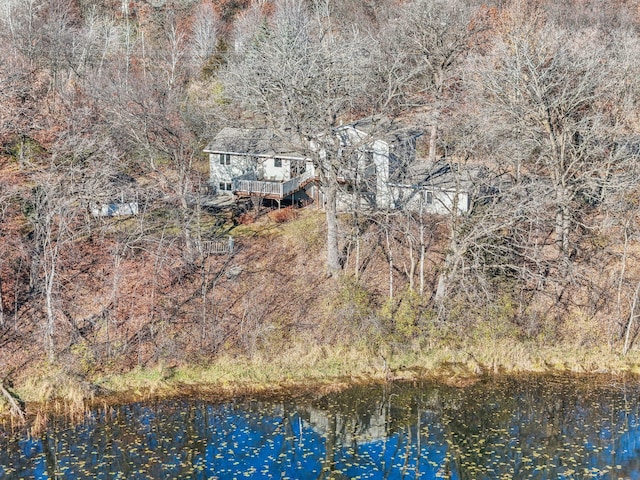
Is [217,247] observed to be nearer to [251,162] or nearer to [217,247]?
[217,247]

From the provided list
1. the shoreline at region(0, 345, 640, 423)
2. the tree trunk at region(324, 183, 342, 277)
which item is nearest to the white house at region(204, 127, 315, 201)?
the tree trunk at region(324, 183, 342, 277)

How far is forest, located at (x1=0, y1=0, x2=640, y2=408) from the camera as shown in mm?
32750

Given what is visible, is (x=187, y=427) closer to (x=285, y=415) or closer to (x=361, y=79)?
(x=285, y=415)

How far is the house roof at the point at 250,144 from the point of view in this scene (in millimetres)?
47031

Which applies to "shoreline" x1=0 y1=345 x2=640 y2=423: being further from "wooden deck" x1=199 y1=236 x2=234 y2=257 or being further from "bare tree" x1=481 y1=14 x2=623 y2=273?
"wooden deck" x1=199 y1=236 x2=234 y2=257

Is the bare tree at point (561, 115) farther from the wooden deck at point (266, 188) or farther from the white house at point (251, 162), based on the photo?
the white house at point (251, 162)

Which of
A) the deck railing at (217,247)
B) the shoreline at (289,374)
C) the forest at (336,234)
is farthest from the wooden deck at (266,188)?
the shoreline at (289,374)

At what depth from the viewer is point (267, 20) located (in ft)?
217

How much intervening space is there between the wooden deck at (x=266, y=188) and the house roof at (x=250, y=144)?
2345 millimetres

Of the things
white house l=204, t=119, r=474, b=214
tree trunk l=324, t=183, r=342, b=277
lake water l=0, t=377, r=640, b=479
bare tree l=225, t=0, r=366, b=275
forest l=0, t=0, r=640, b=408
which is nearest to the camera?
lake water l=0, t=377, r=640, b=479

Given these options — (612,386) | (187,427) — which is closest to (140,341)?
(187,427)

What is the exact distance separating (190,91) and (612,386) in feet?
160

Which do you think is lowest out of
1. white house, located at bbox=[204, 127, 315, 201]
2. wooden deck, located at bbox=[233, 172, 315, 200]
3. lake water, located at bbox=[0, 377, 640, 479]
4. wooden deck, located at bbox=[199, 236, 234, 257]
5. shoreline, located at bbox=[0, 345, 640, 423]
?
lake water, located at bbox=[0, 377, 640, 479]

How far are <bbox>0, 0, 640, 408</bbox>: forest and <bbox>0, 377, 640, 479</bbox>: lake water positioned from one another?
3179mm
